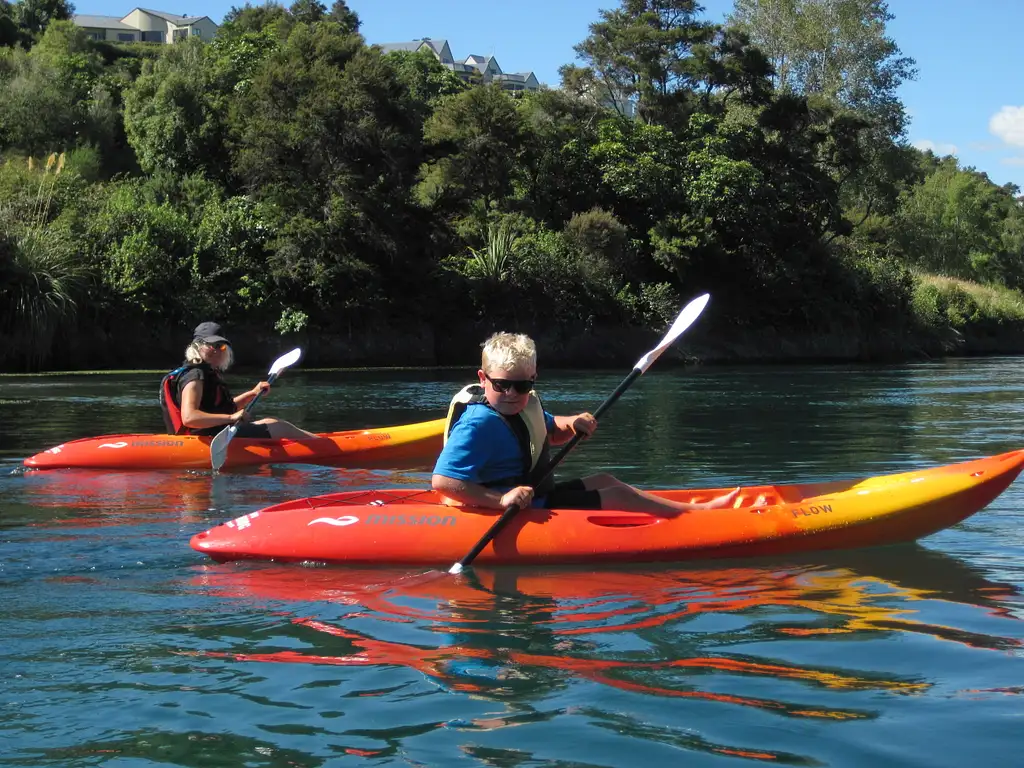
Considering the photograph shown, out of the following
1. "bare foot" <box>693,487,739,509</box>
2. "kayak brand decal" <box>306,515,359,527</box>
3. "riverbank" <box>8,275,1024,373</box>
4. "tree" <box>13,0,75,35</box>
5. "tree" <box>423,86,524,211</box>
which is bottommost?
"kayak brand decal" <box>306,515,359,527</box>

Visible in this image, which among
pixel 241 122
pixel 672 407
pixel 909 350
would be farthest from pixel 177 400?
pixel 909 350

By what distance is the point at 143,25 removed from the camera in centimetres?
8794

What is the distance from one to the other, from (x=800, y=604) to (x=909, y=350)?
3139 centimetres

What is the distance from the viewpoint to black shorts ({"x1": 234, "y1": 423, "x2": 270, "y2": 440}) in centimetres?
926

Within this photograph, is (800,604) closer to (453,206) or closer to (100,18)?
(453,206)

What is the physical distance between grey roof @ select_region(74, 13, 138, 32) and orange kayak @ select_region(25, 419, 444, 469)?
8344cm

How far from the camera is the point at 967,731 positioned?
3.35 metres

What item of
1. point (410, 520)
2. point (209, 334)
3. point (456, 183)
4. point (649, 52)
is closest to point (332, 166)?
point (456, 183)

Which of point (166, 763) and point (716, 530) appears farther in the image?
point (716, 530)

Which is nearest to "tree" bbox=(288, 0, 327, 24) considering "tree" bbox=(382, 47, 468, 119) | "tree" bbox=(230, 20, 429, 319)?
"tree" bbox=(382, 47, 468, 119)

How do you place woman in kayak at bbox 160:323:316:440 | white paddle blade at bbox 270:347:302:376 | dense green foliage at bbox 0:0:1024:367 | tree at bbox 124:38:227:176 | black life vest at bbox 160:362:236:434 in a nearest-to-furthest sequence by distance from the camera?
1. woman in kayak at bbox 160:323:316:440
2. black life vest at bbox 160:362:236:434
3. white paddle blade at bbox 270:347:302:376
4. dense green foliage at bbox 0:0:1024:367
5. tree at bbox 124:38:227:176

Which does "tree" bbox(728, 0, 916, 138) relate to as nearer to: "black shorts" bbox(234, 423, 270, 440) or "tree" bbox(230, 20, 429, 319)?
"tree" bbox(230, 20, 429, 319)

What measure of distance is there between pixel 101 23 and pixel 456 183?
6772cm

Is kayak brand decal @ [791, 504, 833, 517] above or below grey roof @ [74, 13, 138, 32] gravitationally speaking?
below
